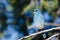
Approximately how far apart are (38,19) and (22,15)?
0.18 m

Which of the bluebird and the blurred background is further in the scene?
the bluebird

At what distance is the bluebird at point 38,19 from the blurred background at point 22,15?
25 millimetres

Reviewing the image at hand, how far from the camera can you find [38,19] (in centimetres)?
170

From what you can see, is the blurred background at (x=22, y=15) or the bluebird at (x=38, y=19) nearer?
the blurred background at (x=22, y=15)

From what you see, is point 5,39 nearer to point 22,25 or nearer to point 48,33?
point 22,25

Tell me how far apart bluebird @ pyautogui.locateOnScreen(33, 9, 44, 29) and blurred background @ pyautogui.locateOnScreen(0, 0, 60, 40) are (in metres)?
0.03

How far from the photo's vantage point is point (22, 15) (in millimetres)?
1629

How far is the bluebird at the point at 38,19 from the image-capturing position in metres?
1.67

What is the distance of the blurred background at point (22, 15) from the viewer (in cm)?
157

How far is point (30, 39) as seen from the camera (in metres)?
1.66

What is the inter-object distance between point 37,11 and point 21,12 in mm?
169

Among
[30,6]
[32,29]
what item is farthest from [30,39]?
[30,6]

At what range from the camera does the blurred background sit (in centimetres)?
157

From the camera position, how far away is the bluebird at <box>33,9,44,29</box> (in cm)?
167
